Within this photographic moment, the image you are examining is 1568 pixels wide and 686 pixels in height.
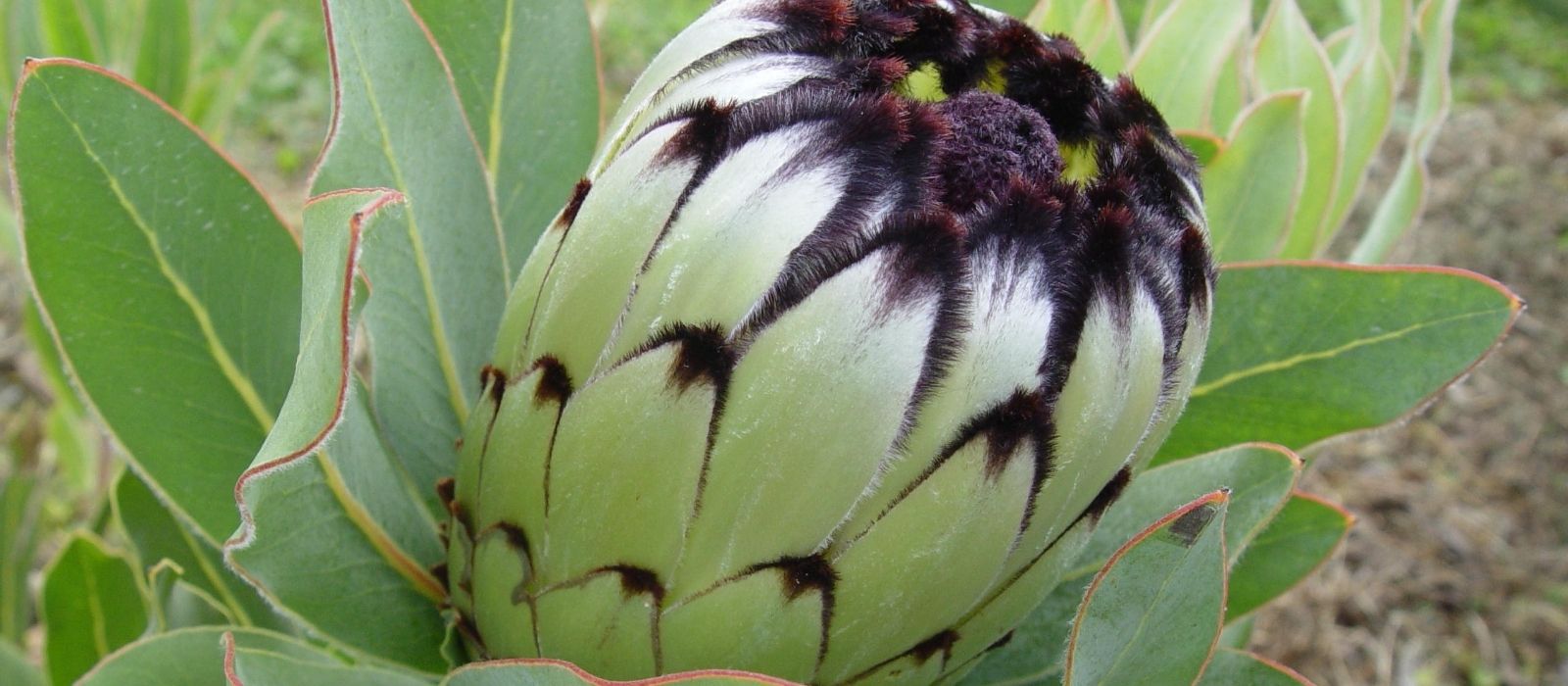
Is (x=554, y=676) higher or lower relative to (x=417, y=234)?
lower

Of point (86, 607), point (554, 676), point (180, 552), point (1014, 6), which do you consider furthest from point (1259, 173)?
point (86, 607)

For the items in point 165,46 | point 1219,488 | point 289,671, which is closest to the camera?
point 289,671

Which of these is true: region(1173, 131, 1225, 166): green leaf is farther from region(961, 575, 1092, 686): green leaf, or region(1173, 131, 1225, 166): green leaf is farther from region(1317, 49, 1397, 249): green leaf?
region(961, 575, 1092, 686): green leaf

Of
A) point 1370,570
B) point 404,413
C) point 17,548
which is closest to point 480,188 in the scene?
point 404,413

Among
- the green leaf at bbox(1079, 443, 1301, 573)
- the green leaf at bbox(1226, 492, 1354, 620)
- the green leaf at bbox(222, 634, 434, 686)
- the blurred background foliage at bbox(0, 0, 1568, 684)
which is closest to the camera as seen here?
the green leaf at bbox(222, 634, 434, 686)

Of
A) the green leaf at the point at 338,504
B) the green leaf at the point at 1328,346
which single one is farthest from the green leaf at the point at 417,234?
the green leaf at the point at 1328,346

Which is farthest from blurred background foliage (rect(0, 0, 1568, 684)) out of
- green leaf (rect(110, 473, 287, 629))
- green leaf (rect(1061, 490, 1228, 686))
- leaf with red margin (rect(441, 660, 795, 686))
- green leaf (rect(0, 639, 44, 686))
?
green leaf (rect(1061, 490, 1228, 686))

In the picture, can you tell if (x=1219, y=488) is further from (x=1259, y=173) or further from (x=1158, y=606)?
(x=1259, y=173)
